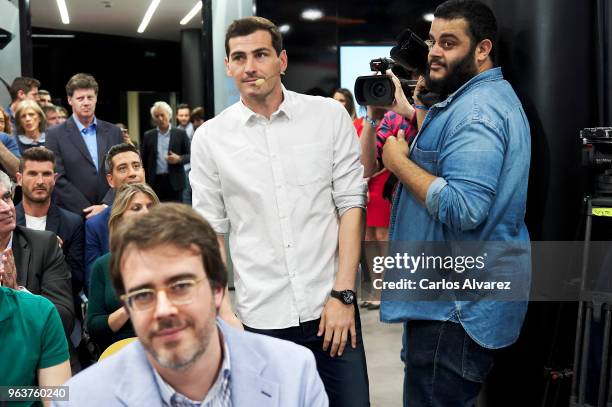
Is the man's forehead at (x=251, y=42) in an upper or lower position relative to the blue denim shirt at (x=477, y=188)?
upper

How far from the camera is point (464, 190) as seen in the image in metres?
2.03

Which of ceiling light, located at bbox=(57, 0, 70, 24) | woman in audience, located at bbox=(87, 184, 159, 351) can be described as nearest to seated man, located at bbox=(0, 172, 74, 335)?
woman in audience, located at bbox=(87, 184, 159, 351)

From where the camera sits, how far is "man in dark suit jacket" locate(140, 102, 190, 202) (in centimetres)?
817

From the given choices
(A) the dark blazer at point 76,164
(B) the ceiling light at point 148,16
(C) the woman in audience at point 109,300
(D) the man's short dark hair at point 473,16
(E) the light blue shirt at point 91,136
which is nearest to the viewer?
(D) the man's short dark hair at point 473,16

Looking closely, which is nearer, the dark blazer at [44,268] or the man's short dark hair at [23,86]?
the dark blazer at [44,268]

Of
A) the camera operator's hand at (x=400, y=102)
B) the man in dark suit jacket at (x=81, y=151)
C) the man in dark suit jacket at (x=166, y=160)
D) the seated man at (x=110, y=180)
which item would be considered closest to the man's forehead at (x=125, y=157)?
the seated man at (x=110, y=180)

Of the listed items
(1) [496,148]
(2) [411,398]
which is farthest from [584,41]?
(2) [411,398]

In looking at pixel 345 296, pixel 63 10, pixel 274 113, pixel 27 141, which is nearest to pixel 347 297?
pixel 345 296

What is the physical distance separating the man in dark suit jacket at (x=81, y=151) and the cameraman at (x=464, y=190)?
274 cm

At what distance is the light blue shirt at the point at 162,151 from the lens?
27.3ft

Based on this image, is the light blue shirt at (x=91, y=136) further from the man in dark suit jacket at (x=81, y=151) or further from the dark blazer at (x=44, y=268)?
the dark blazer at (x=44, y=268)

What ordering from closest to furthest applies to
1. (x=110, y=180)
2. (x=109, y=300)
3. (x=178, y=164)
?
(x=109, y=300) < (x=110, y=180) < (x=178, y=164)

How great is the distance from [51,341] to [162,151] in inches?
251

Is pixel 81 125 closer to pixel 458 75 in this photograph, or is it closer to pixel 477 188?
pixel 458 75
